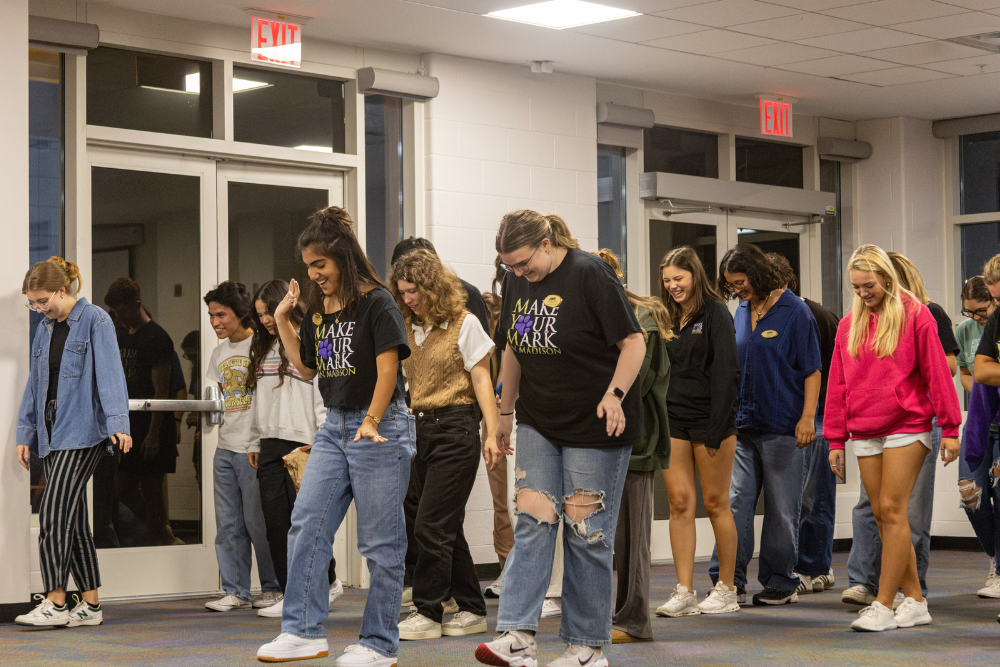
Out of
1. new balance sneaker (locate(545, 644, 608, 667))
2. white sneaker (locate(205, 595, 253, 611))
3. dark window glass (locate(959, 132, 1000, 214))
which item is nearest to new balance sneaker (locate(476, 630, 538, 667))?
new balance sneaker (locate(545, 644, 608, 667))

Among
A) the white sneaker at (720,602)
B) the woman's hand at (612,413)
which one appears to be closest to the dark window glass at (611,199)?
the white sneaker at (720,602)

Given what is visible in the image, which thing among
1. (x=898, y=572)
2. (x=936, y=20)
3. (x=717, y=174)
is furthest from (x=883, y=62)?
(x=898, y=572)

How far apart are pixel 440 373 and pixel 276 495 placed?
1277mm

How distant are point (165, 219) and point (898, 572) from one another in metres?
4.07

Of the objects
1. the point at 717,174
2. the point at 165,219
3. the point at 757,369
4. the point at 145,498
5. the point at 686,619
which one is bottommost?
the point at 686,619

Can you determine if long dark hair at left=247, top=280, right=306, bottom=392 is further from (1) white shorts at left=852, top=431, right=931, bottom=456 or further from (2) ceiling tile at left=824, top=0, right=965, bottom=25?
(2) ceiling tile at left=824, top=0, right=965, bottom=25

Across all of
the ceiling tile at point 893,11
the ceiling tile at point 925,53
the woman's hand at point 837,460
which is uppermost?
the ceiling tile at point 893,11

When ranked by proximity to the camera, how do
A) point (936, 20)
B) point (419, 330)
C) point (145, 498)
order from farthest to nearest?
point (936, 20)
point (145, 498)
point (419, 330)

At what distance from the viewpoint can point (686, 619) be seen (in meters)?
5.56

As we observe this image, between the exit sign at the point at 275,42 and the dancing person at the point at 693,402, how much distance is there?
2448 mm

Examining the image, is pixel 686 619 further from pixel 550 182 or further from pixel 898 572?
pixel 550 182

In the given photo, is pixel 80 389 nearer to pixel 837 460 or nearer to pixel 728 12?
pixel 837 460

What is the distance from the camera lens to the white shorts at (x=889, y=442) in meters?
4.96

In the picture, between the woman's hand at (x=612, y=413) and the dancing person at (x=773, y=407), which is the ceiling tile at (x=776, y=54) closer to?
the dancing person at (x=773, y=407)
